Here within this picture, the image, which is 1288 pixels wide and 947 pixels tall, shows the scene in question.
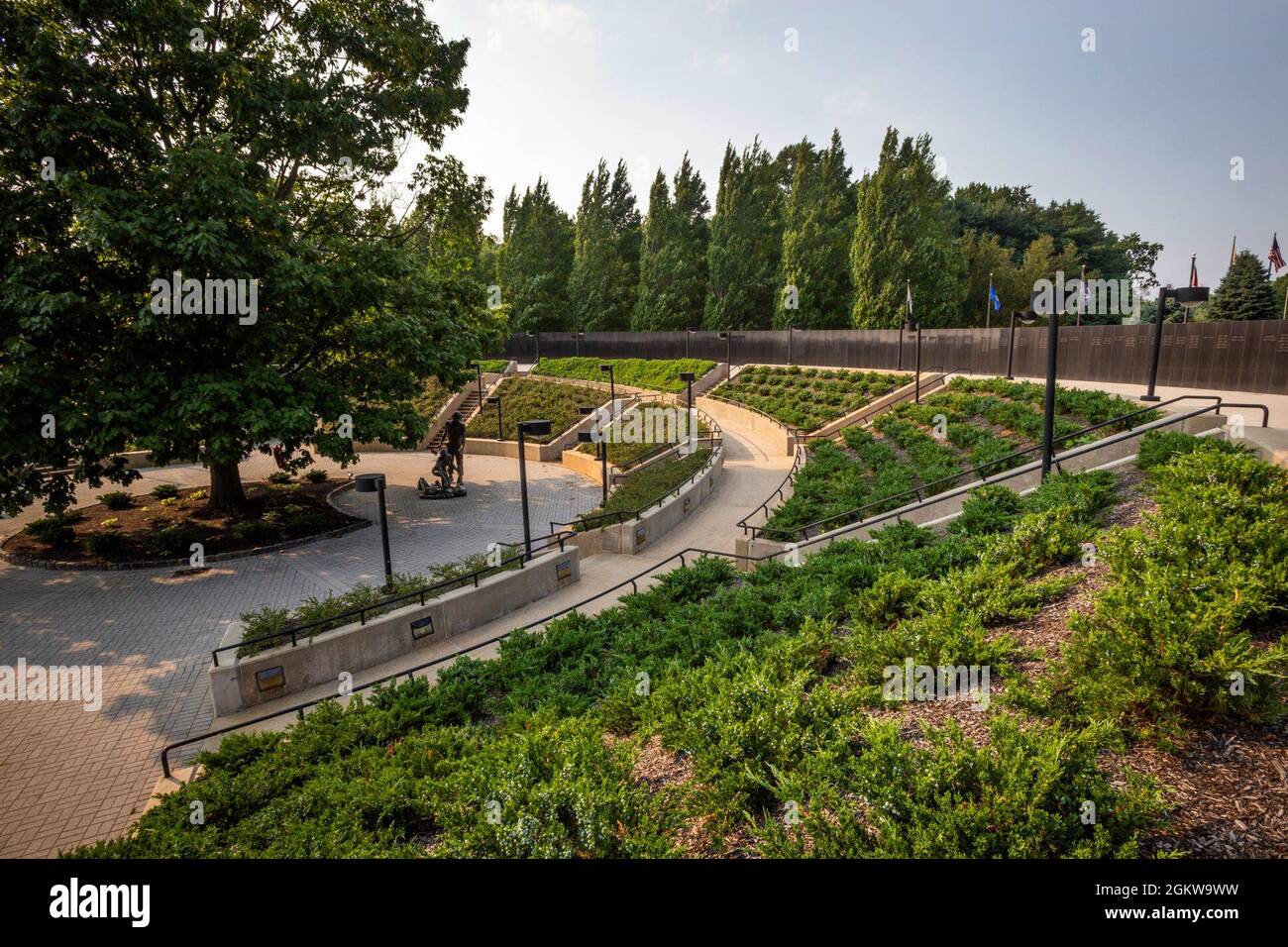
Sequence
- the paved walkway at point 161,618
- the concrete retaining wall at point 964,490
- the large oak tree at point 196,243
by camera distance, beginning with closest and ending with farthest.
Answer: the paved walkway at point 161,618 < the concrete retaining wall at point 964,490 < the large oak tree at point 196,243

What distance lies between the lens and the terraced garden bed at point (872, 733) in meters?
3.90

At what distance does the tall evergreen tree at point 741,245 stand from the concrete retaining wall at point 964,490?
36227 millimetres

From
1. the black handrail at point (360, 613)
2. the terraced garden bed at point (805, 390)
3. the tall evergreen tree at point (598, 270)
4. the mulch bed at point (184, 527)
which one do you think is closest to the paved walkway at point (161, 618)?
the mulch bed at point (184, 527)

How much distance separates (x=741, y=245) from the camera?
46.3 m

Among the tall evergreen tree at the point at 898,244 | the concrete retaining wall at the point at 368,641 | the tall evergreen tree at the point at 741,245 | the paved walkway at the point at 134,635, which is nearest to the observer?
the paved walkway at the point at 134,635

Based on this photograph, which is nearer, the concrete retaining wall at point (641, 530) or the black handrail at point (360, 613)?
the black handrail at point (360, 613)

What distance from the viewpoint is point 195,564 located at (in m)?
15.3

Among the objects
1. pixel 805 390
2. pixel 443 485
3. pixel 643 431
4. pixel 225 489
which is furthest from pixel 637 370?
pixel 225 489

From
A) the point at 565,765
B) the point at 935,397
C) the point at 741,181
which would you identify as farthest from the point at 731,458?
the point at 741,181

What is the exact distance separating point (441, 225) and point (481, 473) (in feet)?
32.6

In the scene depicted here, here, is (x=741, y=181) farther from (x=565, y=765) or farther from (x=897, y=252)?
(x=565, y=765)

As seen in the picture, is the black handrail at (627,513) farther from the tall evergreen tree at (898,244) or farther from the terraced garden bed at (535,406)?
the tall evergreen tree at (898,244)

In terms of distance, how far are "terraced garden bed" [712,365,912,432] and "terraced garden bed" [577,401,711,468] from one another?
4410mm

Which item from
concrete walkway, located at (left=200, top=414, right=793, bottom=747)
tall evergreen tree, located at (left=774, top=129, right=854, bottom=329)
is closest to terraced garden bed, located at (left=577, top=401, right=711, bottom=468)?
concrete walkway, located at (left=200, top=414, right=793, bottom=747)
